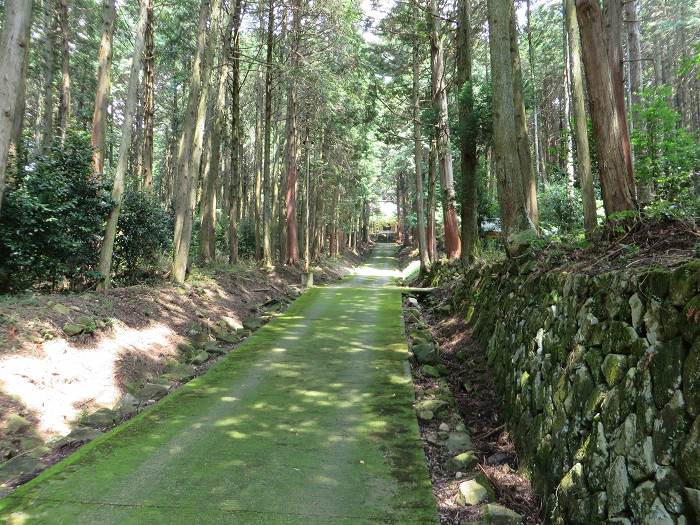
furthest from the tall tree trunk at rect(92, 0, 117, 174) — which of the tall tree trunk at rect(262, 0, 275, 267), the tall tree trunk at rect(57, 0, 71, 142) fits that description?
the tall tree trunk at rect(262, 0, 275, 267)

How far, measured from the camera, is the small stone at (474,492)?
139 inches

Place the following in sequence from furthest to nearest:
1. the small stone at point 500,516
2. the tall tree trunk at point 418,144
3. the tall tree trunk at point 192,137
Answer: the tall tree trunk at point 418,144 < the tall tree trunk at point 192,137 < the small stone at point 500,516

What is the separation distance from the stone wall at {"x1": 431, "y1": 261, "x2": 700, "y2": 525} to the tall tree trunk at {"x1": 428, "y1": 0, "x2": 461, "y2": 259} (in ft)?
34.8

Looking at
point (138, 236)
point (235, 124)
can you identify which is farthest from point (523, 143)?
point (235, 124)

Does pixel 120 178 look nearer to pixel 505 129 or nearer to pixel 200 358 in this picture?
pixel 200 358

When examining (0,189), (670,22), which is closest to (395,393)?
(0,189)

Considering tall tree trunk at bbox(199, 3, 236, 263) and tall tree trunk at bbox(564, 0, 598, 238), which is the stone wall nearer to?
tall tree trunk at bbox(564, 0, 598, 238)

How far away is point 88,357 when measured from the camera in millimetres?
6281

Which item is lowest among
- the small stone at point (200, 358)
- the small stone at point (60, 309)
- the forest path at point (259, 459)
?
the forest path at point (259, 459)

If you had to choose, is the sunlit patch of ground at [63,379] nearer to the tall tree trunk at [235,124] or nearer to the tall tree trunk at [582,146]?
the tall tree trunk at [582,146]

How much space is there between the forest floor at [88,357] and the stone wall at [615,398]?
4.34m

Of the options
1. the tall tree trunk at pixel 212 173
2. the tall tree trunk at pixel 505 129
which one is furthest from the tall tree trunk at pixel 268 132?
the tall tree trunk at pixel 505 129

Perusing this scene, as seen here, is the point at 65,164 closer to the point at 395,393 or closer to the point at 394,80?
the point at 395,393

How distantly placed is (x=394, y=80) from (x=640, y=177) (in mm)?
14038
